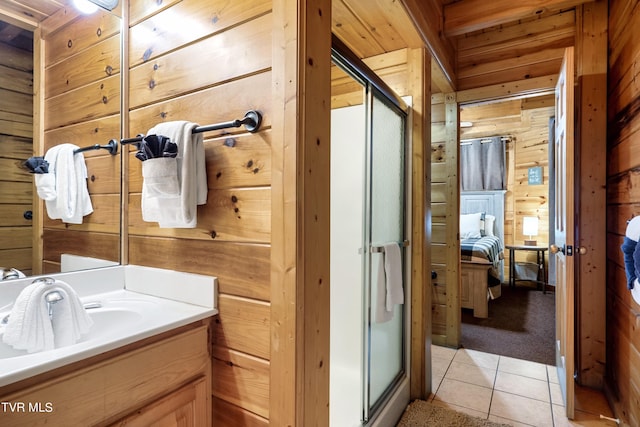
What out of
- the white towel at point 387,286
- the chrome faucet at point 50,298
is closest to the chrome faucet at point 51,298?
the chrome faucet at point 50,298

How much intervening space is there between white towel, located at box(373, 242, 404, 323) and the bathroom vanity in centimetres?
91

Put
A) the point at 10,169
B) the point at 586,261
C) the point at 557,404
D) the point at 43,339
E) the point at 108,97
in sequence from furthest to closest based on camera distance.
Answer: the point at 586,261, the point at 557,404, the point at 108,97, the point at 10,169, the point at 43,339

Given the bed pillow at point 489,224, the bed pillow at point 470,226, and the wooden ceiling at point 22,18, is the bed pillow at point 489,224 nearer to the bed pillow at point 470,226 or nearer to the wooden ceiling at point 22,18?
the bed pillow at point 470,226

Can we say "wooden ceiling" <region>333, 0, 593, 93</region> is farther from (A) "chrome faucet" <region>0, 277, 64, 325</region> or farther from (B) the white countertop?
(A) "chrome faucet" <region>0, 277, 64, 325</region>

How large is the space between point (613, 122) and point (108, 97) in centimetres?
280

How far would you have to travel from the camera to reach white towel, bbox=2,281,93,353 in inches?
36.4

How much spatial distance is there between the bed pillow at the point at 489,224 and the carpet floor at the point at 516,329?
45.6 inches

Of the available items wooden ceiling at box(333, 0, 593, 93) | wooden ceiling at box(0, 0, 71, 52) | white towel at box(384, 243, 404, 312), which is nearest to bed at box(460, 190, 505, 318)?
wooden ceiling at box(333, 0, 593, 93)

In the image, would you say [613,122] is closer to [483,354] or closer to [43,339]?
[483,354]

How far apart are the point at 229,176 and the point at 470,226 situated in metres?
4.89

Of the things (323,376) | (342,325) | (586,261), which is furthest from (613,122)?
(323,376)

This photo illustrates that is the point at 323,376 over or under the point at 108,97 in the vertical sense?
under

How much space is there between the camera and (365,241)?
166cm

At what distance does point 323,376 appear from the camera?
103 cm
